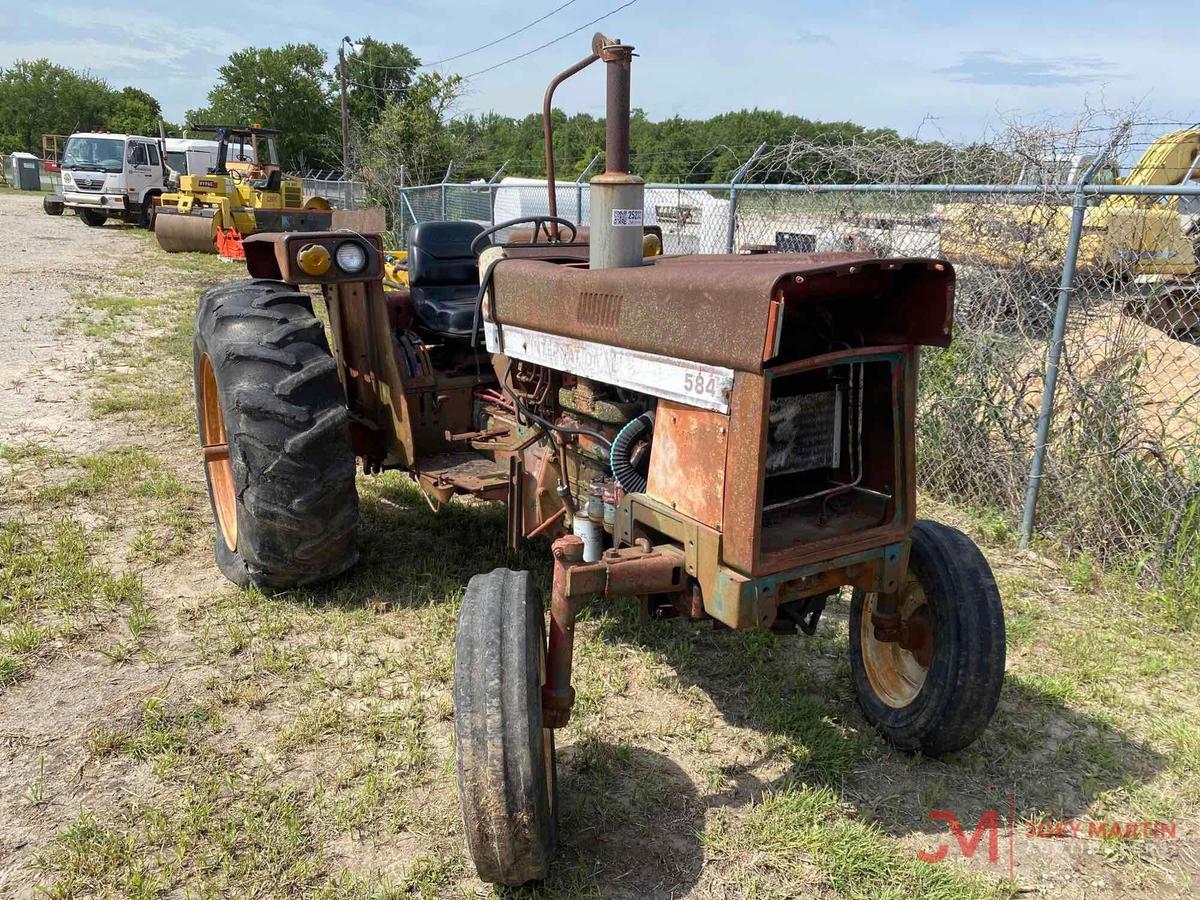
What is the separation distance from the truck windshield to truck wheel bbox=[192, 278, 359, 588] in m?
20.8

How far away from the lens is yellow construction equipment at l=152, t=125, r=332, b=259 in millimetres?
16547

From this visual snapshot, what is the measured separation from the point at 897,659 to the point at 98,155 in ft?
77.5

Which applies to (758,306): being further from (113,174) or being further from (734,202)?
(113,174)

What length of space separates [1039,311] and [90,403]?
20.4ft

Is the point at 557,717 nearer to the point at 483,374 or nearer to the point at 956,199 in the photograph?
the point at 483,374

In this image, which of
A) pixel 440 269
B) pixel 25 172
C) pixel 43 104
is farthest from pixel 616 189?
pixel 43 104

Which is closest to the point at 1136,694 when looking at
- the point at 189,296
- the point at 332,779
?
the point at 332,779

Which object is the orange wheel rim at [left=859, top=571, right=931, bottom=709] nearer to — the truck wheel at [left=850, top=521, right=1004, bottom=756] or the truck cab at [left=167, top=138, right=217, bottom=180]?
the truck wheel at [left=850, top=521, right=1004, bottom=756]

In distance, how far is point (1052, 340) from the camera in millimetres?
4355

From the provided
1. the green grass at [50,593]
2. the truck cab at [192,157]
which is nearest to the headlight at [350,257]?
the green grass at [50,593]

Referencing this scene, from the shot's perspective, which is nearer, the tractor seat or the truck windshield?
the tractor seat

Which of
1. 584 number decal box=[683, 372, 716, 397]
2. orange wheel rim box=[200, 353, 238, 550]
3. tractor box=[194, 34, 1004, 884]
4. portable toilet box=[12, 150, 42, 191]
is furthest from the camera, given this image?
portable toilet box=[12, 150, 42, 191]

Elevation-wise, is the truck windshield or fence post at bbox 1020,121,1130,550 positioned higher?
the truck windshield

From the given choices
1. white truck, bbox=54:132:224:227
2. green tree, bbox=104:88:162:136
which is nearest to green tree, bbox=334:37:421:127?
green tree, bbox=104:88:162:136
